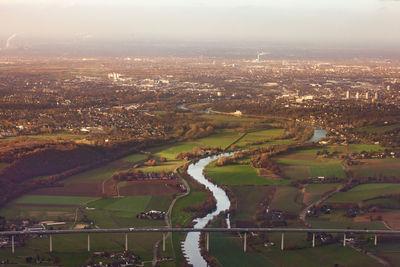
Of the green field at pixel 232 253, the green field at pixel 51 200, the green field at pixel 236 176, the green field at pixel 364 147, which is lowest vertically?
the green field at pixel 232 253

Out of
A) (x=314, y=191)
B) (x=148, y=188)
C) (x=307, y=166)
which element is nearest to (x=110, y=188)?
(x=148, y=188)

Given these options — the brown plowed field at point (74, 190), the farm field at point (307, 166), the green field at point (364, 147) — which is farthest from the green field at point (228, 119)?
the brown plowed field at point (74, 190)

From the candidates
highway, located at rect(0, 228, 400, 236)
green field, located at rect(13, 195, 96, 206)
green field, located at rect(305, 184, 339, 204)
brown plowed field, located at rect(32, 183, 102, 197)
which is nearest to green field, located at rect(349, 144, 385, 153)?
green field, located at rect(305, 184, 339, 204)

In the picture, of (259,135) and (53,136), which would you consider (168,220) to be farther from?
(259,135)

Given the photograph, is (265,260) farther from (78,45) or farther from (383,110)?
(78,45)

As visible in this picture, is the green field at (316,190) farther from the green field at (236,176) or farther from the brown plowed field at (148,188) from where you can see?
the brown plowed field at (148,188)

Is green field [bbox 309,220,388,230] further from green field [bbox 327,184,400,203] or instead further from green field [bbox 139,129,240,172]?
green field [bbox 139,129,240,172]

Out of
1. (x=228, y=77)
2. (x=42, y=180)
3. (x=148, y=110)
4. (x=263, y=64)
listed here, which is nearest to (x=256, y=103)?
(x=148, y=110)
